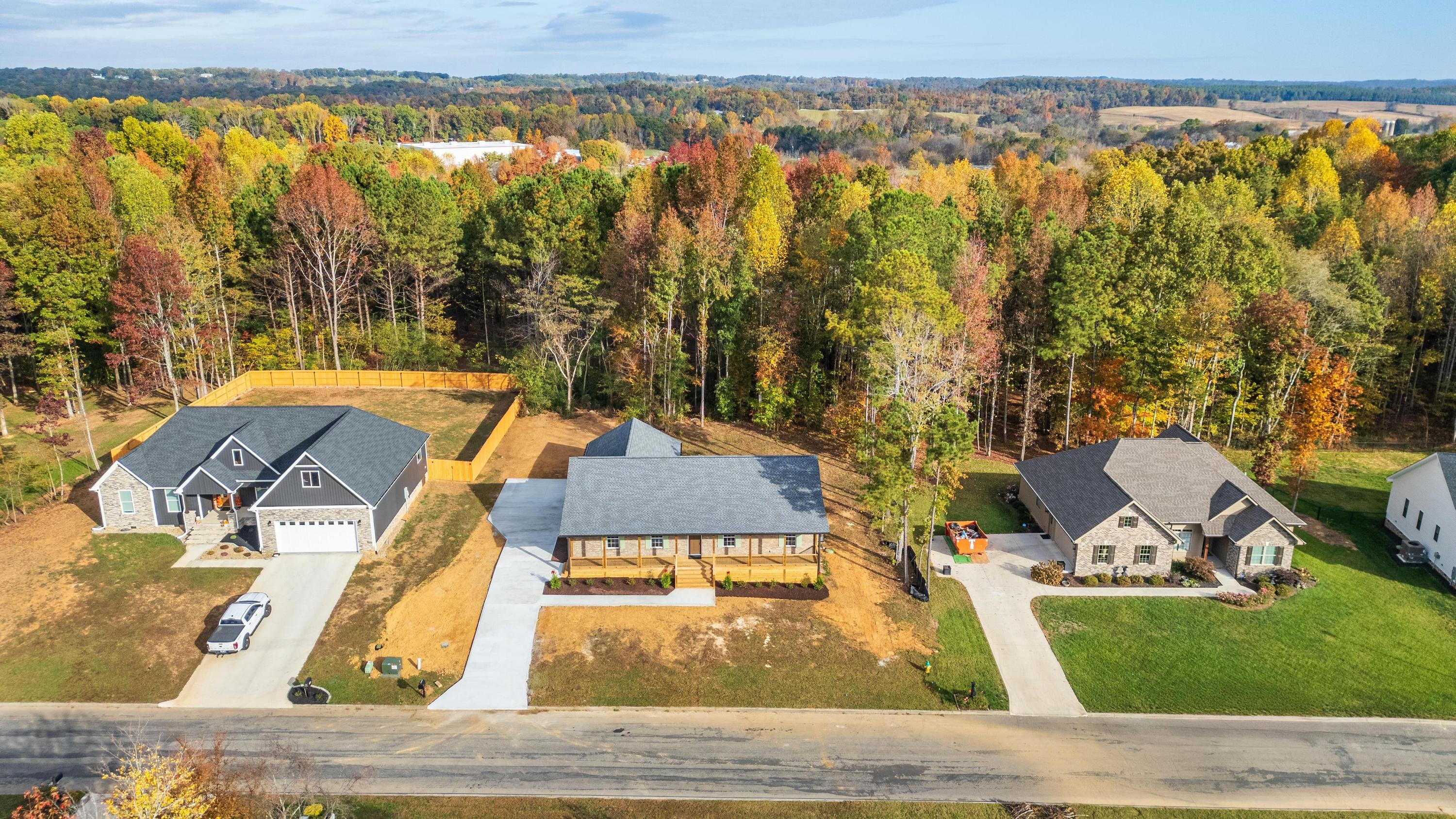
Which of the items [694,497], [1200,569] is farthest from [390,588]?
[1200,569]

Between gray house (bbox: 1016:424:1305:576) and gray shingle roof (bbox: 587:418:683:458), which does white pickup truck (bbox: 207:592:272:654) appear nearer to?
gray shingle roof (bbox: 587:418:683:458)

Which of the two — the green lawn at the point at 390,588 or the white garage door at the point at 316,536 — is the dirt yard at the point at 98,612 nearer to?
the white garage door at the point at 316,536

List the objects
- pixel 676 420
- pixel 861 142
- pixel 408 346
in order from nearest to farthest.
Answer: pixel 676 420 → pixel 408 346 → pixel 861 142

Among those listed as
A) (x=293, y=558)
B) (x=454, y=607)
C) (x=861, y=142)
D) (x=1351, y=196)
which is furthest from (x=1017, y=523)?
(x=861, y=142)

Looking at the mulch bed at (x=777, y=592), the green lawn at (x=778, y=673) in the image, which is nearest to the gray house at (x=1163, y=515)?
the green lawn at (x=778, y=673)

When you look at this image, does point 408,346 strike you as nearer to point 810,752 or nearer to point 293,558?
point 293,558

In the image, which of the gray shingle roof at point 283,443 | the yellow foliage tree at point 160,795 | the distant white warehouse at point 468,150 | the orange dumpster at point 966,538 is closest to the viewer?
the yellow foliage tree at point 160,795
